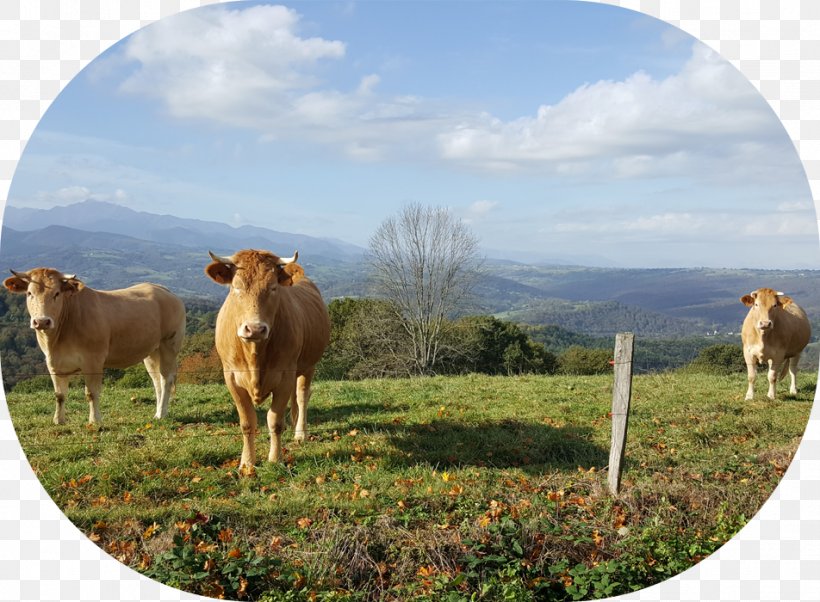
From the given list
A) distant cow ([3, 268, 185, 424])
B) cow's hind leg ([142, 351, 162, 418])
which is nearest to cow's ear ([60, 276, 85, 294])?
distant cow ([3, 268, 185, 424])

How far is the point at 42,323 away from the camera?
7992 millimetres

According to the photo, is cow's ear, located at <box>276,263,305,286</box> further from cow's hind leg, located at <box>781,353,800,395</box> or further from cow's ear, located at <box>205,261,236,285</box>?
cow's hind leg, located at <box>781,353,800,395</box>

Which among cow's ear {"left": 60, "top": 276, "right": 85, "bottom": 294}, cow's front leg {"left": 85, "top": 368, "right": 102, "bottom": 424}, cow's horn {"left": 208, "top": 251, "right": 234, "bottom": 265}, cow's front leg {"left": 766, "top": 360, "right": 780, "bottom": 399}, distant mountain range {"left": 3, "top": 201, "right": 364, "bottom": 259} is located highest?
distant mountain range {"left": 3, "top": 201, "right": 364, "bottom": 259}

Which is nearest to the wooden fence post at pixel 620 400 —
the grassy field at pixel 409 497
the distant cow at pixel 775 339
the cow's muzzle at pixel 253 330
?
the grassy field at pixel 409 497

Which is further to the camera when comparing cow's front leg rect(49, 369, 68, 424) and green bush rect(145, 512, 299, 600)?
cow's front leg rect(49, 369, 68, 424)

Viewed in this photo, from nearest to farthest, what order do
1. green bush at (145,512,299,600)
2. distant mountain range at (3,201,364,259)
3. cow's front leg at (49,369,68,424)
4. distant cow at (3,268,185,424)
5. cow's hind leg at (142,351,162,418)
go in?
green bush at (145,512,299,600), distant cow at (3,268,185,424), cow's front leg at (49,369,68,424), distant mountain range at (3,201,364,259), cow's hind leg at (142,351,162,418)

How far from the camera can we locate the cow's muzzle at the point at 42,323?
788 cm

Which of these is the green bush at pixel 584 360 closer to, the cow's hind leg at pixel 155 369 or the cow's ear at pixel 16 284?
the cow's hind leg at pixel 155 369

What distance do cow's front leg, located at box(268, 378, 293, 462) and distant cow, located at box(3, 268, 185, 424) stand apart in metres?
3.12

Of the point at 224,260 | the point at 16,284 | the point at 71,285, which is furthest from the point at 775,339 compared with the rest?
the point at 16,284

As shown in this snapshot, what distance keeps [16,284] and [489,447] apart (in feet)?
21.9

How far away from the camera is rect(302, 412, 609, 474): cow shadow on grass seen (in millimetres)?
8141

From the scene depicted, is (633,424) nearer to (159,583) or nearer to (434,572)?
(434,572)

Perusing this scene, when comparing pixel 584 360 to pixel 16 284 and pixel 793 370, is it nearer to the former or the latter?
pixel 793 370
